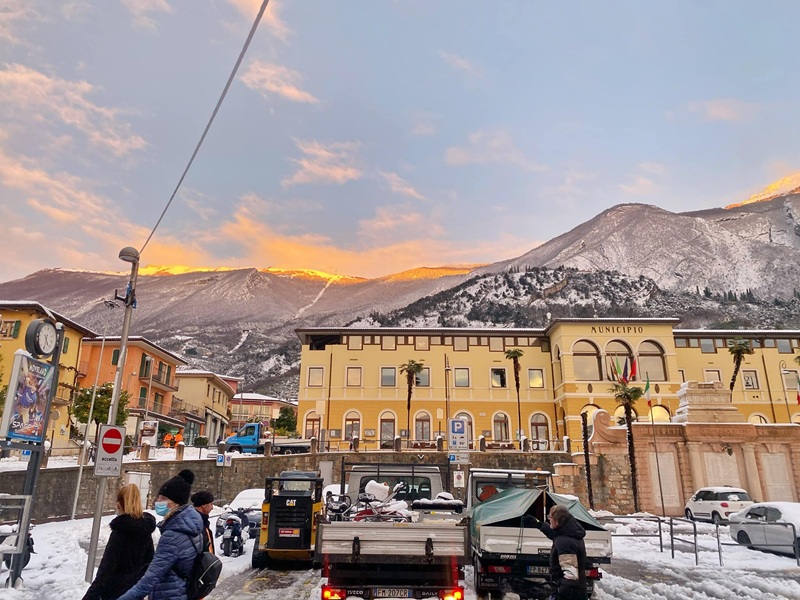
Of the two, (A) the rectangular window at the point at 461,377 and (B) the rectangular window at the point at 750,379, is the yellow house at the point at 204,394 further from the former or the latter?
(B) the rectangular window at the point at 750,379

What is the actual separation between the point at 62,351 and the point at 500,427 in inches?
1460

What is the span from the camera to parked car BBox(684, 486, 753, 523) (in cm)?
2620

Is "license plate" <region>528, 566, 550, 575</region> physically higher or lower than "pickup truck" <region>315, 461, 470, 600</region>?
lower

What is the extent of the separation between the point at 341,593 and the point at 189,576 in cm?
408

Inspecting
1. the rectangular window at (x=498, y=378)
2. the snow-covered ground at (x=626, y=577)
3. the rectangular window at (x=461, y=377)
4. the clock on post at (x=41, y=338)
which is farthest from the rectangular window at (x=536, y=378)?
the clock on post at (x=41, y=338)

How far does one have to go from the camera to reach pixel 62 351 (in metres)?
41.5

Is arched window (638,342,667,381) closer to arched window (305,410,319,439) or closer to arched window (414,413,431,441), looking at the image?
arched window (414,413,431,441)

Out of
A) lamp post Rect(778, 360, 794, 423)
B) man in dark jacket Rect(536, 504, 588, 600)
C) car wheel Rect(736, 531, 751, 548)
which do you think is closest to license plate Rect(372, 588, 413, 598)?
man in dark jacket Rect(536, 504, 588, 600)

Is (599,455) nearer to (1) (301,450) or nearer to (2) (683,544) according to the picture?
(2) (683,544)

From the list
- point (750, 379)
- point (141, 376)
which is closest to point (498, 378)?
point (750, 379)

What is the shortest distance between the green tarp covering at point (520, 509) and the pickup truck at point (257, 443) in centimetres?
3221

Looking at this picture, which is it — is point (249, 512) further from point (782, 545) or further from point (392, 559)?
point (782, 545)

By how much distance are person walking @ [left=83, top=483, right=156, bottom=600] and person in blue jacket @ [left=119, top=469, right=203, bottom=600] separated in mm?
696

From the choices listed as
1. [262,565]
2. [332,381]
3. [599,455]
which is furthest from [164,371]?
[262,565]
